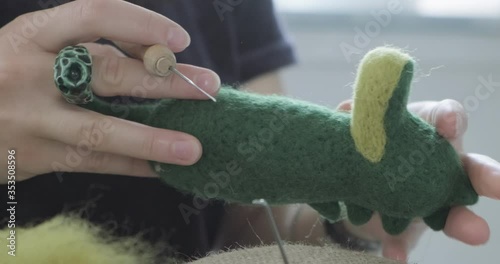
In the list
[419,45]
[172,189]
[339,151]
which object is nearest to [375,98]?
[339,151]

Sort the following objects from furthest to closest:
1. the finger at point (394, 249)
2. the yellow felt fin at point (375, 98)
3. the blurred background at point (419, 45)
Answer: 1. the blurred background at point (419, 45)
2. the finger at point (394, 249)
3. the yellow felt fin at point (375, 98)

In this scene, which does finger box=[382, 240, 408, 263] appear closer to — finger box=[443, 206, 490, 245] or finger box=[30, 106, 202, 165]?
finger box=[443, 206, 490, 245]

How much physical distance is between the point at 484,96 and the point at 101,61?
93 cm

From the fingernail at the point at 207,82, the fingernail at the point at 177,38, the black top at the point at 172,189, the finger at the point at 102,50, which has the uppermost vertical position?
the fingernail at the point at 177,38

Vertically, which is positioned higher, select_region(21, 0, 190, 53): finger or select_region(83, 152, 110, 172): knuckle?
select_region(21, 0, 190, 53): finger

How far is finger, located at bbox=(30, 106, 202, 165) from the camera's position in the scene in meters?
0.42

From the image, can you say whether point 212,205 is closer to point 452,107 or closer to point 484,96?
point 452,107

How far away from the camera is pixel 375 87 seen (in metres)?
0.39

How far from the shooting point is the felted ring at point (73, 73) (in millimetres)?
410

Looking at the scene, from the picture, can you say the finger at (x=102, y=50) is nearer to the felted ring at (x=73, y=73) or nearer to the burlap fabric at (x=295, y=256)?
the felted ring at (x=73, y=73)

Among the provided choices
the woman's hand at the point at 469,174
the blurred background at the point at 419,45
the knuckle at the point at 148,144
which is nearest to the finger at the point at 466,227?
the woman's hand at the point at 469,174

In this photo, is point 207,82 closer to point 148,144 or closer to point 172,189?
point 148,144

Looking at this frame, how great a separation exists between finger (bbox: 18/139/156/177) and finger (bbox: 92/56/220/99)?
57 mm

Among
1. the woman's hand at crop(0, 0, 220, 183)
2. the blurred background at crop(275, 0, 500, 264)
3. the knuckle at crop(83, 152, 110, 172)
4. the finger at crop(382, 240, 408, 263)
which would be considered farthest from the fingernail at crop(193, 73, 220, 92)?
the blurred background at crop(275, 0, 500, 264)
